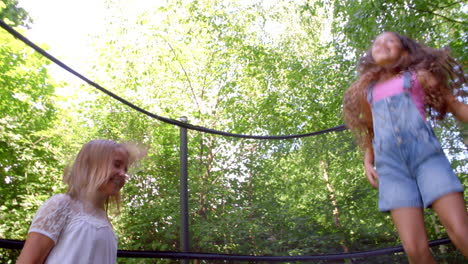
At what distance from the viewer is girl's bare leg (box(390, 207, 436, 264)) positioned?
108cm

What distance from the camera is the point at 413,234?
1.09 meters

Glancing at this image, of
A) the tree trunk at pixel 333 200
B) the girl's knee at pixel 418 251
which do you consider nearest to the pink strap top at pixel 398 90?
the girl's knee at pixel 418 251

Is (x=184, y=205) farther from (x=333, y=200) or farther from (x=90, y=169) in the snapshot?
(x=333, y=200)

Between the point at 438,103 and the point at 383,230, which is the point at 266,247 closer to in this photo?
the point at 383,230

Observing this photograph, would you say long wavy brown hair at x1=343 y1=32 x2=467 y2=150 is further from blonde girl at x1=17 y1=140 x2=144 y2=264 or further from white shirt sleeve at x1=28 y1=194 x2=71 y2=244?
white shirt sleeve at x1=28 y1=194 x2=71 y2=244

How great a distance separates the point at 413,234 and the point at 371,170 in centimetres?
29

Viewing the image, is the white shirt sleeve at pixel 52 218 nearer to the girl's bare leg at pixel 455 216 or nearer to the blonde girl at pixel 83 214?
the blonde girl at pixel 83 214

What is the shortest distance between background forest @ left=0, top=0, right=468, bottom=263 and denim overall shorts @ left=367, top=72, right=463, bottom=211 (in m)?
0.90

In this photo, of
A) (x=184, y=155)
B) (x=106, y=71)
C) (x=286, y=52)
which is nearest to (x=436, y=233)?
(x=184, y=155)

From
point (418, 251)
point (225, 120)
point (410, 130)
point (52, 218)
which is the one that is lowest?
point (418, 251)

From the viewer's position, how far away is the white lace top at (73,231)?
82cm

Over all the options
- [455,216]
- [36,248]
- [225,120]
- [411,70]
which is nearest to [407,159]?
[455,216]

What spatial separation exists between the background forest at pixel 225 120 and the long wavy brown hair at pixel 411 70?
0.72 meters

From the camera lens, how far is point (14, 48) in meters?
5.29
